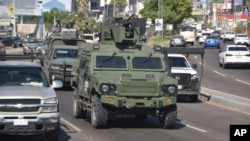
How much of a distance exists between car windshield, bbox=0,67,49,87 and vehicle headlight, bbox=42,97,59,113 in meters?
1.04

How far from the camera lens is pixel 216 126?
1791 cm

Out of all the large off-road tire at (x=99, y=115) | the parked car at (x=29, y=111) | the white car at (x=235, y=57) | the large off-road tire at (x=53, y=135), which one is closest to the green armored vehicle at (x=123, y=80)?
the large off-road tire at (x=99, y=115)

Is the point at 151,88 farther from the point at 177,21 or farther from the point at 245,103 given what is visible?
the point at 177,21

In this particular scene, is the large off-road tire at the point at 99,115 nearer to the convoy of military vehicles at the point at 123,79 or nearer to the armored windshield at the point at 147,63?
the convoy of military vehicles at the point at 123,79

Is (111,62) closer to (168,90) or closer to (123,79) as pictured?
(123,79)

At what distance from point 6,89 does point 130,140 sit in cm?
295

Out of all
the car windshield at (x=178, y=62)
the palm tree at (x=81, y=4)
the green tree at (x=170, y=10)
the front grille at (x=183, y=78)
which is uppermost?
the palm tree at (x=81, y=4)

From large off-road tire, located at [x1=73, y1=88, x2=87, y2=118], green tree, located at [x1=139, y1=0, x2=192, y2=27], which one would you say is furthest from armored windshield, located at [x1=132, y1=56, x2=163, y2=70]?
green tree, located at [x1=139, y1=0, x2=192, y2=27]

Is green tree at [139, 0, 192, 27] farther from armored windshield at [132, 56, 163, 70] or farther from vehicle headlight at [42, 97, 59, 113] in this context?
vehicle headlight at [42, 97, 59, 113]

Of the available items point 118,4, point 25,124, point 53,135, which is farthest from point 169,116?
point 118,4

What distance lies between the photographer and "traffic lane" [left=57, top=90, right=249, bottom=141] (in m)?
15.7

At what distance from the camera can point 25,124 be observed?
42.9ft

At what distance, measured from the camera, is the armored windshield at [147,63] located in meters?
17.9

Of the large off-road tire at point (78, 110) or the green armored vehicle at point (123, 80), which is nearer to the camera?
the green armored vehicle at point (123, 80)
